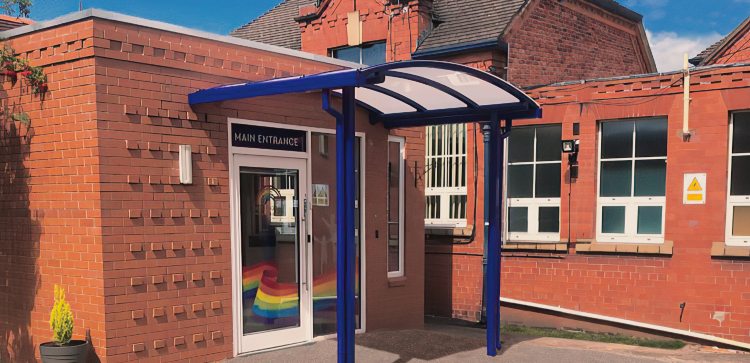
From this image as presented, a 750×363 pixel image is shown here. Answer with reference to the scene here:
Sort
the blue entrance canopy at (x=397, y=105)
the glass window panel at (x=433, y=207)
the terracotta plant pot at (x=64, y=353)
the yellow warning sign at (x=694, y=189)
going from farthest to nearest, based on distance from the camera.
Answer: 1. the glass window panel at (x=433, y=207)
2. the yellow warning sign at (x=694, y=189)
3. the blue entrance canopy at (x=397, y=105)
4. the terracotta plant pot at (x=64, y=353)

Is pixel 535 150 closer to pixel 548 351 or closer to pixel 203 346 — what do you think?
pixel 548 351

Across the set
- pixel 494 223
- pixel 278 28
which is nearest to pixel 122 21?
pixel 494 223

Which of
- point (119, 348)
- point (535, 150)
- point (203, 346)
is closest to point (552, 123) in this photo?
point (535, 150)

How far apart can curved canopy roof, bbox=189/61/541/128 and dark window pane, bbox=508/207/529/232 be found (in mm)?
3797

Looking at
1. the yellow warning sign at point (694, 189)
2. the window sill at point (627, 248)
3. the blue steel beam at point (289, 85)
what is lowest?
the window sill at point (627, 248)

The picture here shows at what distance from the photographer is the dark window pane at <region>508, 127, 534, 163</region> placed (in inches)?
429

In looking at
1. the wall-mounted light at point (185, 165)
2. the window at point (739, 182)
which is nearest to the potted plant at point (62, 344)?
the wall-mounted light at point (185, 165)

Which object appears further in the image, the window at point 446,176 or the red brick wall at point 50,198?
the window at point 446,176

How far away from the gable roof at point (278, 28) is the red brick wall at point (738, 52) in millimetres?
9752

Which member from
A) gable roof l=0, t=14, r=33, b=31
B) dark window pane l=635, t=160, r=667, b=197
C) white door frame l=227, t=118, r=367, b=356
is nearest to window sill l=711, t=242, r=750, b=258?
dark window pane l=635, t=160, r=667, b=197

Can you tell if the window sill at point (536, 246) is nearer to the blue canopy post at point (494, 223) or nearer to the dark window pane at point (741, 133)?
the dark window pane at point (741, 133)

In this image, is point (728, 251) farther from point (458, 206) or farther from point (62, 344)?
point (62, 344)

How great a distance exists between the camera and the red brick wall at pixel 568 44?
11727mm

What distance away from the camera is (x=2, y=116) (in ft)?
21.3
